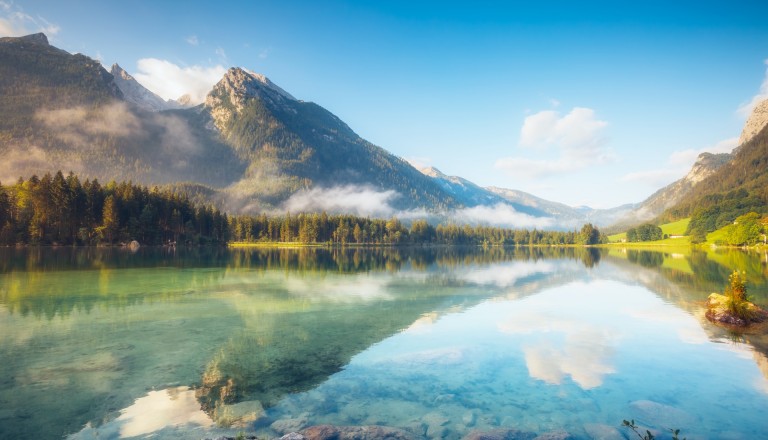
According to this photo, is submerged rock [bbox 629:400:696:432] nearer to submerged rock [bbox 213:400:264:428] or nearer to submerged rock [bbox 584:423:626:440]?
submerged rock [bbox 584:423:626:440]

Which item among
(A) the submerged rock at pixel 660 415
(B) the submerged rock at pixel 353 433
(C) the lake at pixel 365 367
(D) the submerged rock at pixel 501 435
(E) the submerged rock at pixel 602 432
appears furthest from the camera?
(A) the submerged rock at pixel 660 415

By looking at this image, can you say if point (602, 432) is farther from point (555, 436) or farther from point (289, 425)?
point (289, 425)

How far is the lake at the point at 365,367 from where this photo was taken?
12.9m

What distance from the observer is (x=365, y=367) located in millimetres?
18453

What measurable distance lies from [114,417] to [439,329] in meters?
18.6

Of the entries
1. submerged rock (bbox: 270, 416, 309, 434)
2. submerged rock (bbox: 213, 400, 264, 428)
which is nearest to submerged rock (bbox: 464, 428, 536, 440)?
submerged rock (bbox: 270, 416, 309, 434)

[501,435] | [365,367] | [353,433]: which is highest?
[353,433]

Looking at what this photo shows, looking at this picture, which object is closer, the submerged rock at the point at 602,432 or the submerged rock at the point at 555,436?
the submerged rock at the point at 555,436

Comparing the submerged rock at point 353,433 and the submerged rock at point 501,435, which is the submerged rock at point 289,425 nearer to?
the submerged rock at point 353,433

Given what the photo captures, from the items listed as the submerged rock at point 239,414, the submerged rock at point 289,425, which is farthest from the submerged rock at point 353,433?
the submerged rock at point 239,414

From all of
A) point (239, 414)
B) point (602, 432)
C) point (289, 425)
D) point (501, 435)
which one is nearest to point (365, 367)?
point (289, 425)

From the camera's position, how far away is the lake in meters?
12.9

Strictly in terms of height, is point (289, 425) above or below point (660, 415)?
above

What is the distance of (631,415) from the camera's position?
13703 mm
